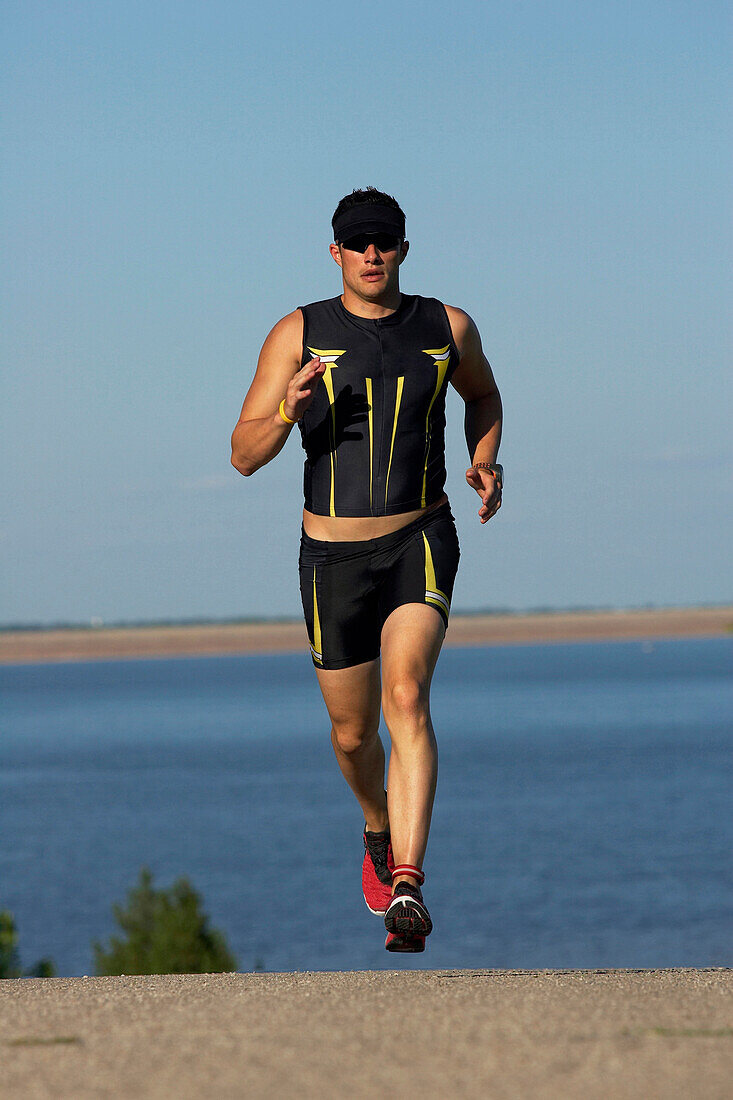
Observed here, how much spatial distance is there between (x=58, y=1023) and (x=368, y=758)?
2727 millimetres

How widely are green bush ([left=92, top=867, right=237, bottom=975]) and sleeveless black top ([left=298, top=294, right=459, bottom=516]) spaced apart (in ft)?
80.2

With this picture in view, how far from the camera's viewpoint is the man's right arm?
6.64 metres

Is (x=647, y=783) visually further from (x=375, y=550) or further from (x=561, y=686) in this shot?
(x=561, y=686)

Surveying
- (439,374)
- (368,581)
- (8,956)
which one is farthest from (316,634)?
(8,956)

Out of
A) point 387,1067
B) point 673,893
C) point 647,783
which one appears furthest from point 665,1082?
point 647,783

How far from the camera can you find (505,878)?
181 ft

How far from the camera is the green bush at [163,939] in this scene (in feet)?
100

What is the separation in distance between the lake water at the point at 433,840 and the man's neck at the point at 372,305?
3153cm

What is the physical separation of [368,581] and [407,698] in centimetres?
72

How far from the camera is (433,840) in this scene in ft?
213

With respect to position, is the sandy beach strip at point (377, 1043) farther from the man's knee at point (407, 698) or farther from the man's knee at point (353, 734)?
the man's knee at point (353, 734)

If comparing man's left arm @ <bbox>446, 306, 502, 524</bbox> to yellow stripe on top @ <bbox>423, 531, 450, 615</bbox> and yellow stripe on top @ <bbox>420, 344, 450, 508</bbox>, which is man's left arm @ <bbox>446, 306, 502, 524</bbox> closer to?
yellow stripe on top @ <bbox>420, 344, 450, 508</bbox>

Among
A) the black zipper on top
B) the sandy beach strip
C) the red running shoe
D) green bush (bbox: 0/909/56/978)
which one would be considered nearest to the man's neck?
the black zipper on top

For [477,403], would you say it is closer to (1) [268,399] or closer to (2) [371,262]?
(2) [371,262]
